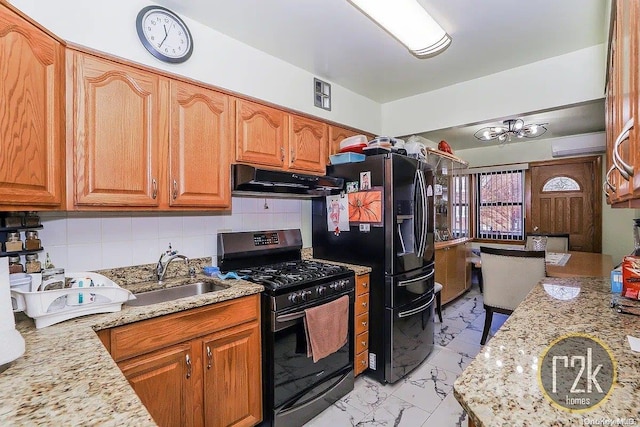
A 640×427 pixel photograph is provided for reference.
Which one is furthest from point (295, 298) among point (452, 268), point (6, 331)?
point (452, 268)

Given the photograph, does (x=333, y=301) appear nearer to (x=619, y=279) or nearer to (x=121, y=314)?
(x=121, y=314)

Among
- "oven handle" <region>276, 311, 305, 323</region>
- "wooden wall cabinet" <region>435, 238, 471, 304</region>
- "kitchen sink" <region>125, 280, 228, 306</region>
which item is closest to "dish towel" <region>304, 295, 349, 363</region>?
"oven handle" <region>276, 311, 305, 323</region>

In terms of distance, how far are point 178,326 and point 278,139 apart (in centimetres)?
142

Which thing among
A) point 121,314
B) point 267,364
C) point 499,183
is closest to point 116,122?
A: point 121,314

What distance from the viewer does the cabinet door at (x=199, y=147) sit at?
180cm

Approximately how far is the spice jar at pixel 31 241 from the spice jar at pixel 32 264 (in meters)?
0.05

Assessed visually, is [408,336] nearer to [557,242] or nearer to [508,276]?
[508,276]

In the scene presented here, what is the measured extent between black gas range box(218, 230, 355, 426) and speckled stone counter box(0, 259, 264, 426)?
67cm

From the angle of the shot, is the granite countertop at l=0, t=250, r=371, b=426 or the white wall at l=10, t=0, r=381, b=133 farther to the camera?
the white wall at l=10, t=0, r=381, b=133

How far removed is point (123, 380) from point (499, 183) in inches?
226

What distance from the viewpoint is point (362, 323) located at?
2365 mm

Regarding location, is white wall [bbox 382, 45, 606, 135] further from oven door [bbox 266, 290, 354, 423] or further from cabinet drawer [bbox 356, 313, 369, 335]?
oven door [bbox 266, 290, 354, 423]

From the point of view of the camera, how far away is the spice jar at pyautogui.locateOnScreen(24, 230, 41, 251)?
1492 millimetres

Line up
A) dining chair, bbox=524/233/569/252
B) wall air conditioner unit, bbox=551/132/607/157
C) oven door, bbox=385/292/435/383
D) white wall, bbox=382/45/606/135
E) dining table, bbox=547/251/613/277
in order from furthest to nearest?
wall air conditioner unit, bbox=551/132/607/157, dining chair, bbox=524/233/569/252, dining table, bbox=547/251/613/277, oven door, bbox=385/292/435/383, white wall, bbox=382/45/606/135
